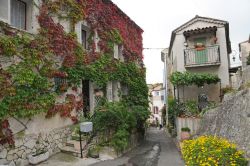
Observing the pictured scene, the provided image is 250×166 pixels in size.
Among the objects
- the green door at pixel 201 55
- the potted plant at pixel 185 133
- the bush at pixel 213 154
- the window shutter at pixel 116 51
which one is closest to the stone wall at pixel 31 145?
the bush at pixel 213 154

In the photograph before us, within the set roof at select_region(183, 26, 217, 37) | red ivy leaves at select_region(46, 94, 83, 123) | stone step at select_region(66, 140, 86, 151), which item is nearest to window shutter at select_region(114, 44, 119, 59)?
roof at select_region(183, 26, 217, 37)

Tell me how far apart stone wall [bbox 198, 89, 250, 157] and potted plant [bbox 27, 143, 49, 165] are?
7.11m

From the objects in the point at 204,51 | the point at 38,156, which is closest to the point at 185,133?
the point at 204,51

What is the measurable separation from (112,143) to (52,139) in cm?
264

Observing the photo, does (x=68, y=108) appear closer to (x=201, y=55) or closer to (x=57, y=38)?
(x=57, y=38)

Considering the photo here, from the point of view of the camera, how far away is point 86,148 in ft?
34.6

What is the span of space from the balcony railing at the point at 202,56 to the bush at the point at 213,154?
12712 millimetres

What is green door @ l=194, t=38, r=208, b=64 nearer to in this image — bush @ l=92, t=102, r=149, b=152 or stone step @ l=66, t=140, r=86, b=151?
bush @ l=92, t=102, r=149, b=152

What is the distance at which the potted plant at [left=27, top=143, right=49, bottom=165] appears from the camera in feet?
29.4

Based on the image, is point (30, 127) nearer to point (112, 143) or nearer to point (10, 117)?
point (10, 117)

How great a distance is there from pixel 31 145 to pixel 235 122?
26.6 ft

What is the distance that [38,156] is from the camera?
9148 mm

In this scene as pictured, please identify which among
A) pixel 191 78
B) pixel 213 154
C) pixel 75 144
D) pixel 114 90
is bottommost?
pixel 75 144

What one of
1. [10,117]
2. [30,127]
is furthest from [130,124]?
[10,117]
